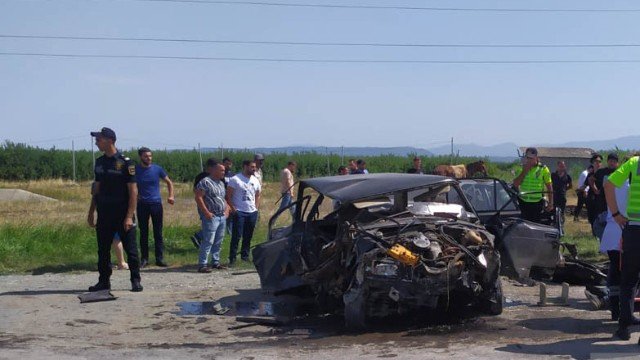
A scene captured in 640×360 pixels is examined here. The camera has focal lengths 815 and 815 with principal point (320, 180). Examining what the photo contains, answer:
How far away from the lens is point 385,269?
296 inches

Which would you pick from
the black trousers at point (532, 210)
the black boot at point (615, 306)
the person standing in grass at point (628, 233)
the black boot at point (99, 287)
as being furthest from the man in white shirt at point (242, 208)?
the person standing in grass at point (628, 233)

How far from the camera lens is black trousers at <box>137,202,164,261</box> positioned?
493 inches

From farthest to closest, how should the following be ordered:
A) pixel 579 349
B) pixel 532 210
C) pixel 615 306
→ pixel 532 210 → pixel 615 306 → pixel 579 349

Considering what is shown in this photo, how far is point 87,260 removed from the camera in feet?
43.3

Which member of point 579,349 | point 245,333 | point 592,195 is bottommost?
point 245,333

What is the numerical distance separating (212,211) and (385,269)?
5.09 m

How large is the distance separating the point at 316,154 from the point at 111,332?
44.7 meters

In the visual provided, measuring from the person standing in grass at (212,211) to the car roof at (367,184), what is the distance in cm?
296

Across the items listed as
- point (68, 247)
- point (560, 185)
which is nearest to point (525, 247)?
point (68, 247)

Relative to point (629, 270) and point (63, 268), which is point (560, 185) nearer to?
point (63, 268)

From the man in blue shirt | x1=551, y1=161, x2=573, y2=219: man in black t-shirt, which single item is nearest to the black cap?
the man in blue shirt

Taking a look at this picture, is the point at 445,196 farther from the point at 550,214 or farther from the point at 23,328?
the point at 23,328

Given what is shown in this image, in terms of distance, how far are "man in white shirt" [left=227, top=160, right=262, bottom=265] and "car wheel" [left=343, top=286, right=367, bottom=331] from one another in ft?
17.3

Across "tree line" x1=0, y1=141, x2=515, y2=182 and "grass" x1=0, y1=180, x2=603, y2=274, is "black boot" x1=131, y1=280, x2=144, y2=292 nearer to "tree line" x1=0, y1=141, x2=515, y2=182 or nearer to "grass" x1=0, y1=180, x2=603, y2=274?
"grass" x1=0, y1=180, x2=603, y2=274
